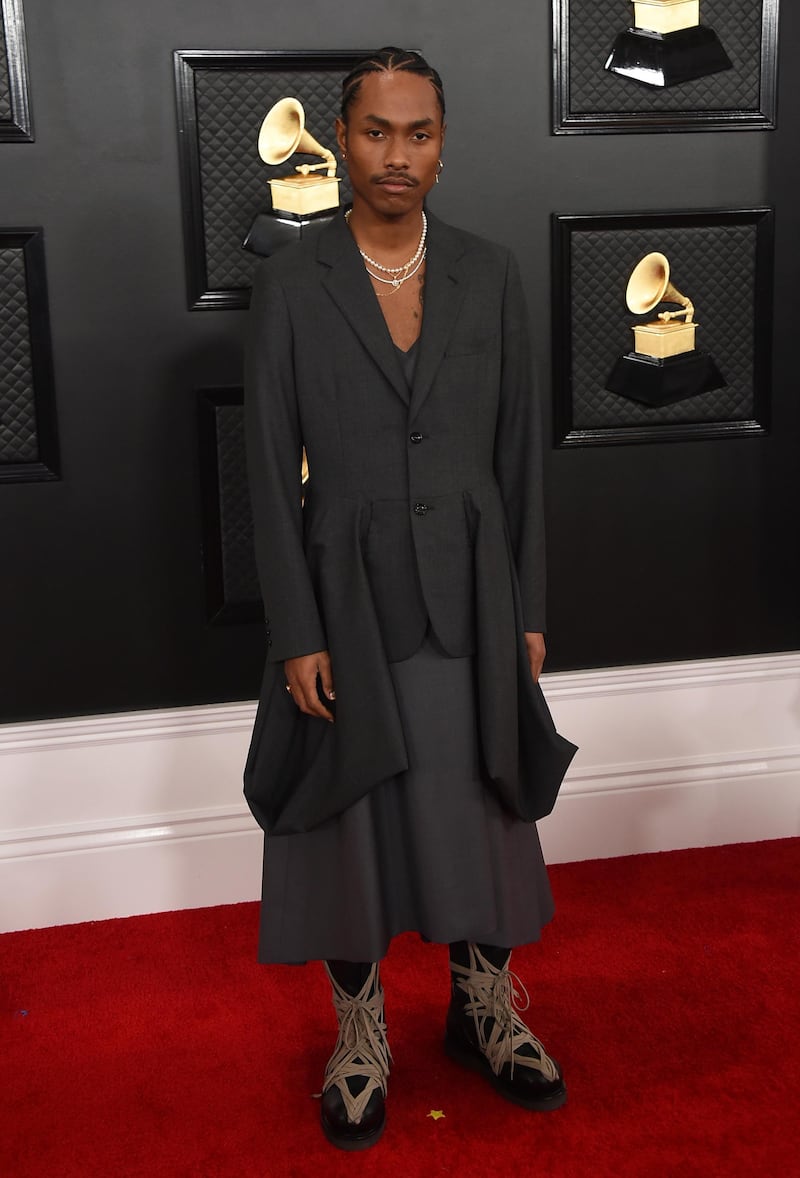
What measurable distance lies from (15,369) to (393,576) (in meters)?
1.12

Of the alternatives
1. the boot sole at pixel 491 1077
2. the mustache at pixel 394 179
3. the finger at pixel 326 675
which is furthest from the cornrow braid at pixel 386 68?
the boot sole at pixel 491 1077

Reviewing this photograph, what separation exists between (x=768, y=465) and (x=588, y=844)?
1.02 meters

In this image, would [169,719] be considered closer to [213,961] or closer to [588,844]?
[213,961]

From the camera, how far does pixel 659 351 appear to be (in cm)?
294

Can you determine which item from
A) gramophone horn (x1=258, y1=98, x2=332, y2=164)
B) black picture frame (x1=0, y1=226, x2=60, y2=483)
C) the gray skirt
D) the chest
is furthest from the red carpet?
gramophone horn (x1=258, y1=98, x2=332, y2=164)

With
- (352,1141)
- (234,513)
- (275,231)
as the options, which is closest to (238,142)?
(275,231)

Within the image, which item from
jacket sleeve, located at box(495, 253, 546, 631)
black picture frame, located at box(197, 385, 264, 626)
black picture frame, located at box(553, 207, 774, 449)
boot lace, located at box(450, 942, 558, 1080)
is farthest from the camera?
black picture frame, located at box(553, 207, 774, 449)

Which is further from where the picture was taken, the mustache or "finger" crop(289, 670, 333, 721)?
"finger" crop(289, 670, 333, 721)

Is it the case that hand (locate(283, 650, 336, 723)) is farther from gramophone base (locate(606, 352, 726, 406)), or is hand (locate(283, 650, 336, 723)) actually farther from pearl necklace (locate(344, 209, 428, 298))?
gramophone base (locate(606, 352, 726, 406))

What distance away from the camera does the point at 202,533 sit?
2.83 metres

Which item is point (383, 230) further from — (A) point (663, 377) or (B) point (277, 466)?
(A) point (663, 377)

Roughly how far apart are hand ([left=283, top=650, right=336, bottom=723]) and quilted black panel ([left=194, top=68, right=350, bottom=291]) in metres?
1.04

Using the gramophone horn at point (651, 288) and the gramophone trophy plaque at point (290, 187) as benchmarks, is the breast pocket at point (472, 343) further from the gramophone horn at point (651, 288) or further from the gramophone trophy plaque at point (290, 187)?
the gramophone horn at point (651, 288)

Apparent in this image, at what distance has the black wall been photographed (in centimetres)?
263
